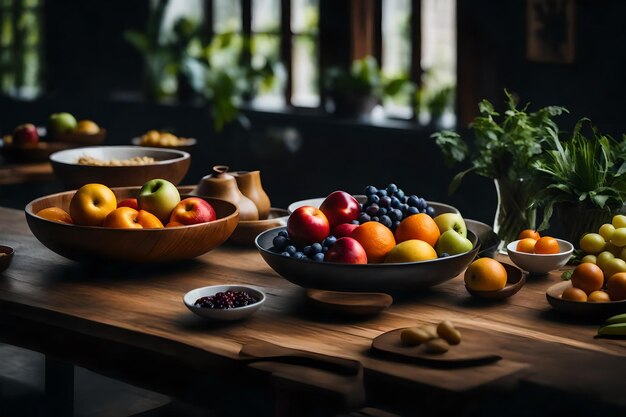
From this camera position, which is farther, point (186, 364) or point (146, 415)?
point (146, 415)

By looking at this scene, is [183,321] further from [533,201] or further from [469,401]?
[533,201]

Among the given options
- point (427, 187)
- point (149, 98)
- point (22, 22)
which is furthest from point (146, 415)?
point (22, 22)

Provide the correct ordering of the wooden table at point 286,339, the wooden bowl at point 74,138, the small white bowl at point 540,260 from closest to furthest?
the wooden table at point 286,339 → the small white bowl at point 540,260 → the wooden bowl at point 74,138

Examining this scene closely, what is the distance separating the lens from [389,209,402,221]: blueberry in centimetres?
215

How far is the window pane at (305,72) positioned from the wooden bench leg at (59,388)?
401 cm

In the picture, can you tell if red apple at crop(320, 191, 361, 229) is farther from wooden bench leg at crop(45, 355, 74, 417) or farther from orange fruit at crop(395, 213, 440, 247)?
wooden bench leg at crop(45, 355, 74, 417)

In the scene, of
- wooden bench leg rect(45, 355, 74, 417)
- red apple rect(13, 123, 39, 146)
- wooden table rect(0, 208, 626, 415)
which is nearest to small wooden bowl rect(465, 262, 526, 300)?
wooden table rect(0, 208, 626, 415)

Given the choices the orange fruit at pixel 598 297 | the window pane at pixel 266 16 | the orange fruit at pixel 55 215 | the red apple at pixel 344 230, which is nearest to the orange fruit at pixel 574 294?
the orange fruit at pixel 598 297

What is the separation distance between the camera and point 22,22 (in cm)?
920

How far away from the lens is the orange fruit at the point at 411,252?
194 centimetres

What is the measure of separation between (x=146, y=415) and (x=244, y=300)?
4.04ft

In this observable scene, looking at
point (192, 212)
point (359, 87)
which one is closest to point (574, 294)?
point (192, 212)

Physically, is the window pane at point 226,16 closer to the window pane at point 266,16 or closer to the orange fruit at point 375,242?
the window pane at point 266,16

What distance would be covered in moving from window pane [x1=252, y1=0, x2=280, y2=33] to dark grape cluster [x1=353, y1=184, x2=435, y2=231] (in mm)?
4956
